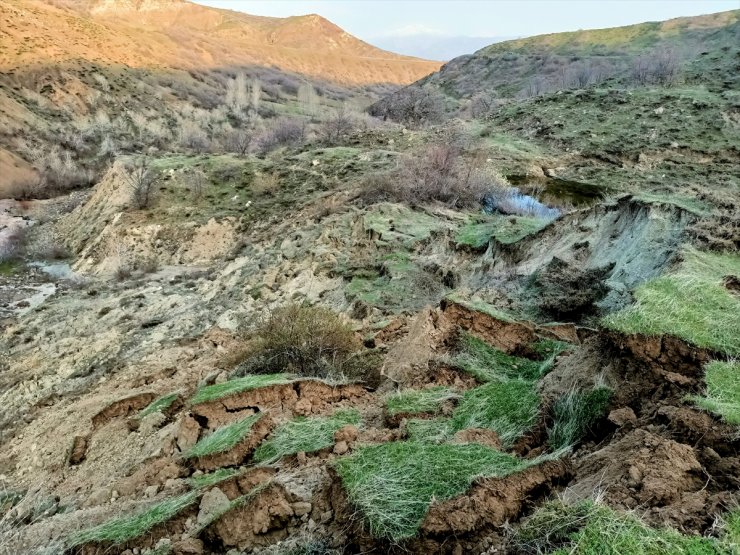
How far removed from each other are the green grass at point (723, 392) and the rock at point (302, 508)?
7.63 ft

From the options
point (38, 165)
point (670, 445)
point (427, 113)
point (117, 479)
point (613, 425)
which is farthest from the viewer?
point (427, 113)

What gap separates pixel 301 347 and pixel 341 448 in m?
2.26

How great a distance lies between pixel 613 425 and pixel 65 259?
18031 millimetres

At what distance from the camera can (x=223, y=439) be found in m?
4.80

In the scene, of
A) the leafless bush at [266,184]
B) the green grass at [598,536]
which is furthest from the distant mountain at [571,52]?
the green grass at [598,536]

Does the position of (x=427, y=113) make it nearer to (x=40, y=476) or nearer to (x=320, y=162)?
(x=320, y=162)

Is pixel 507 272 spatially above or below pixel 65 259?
above

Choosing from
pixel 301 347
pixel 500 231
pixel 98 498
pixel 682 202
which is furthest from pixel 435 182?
pixel 98 498

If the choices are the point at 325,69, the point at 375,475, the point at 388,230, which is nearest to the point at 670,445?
the point at 375,475

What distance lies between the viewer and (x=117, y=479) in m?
5.25

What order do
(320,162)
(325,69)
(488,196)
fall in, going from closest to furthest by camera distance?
(488,196) → (320,162) → (325,69)

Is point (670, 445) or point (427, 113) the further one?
point (427, 113)

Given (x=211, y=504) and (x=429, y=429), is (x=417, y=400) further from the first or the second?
(x=211, y=504)

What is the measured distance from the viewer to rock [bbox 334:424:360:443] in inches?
167
